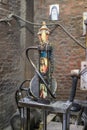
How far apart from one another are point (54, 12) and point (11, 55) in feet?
3.23

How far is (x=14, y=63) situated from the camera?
3.45 m

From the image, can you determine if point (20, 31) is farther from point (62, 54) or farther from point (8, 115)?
point (8, 115)

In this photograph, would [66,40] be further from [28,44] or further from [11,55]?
[11,55]

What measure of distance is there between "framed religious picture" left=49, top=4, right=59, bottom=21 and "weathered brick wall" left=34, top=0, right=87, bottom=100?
0.05 metres

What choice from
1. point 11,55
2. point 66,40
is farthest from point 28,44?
point 66,40

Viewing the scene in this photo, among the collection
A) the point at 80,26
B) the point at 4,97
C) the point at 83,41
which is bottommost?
the point at 4,97

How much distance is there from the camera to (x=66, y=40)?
12.0ft

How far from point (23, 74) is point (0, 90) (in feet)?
2.28

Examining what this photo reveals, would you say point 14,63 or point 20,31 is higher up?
point 20,31

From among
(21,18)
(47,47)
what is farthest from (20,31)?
(47,47)

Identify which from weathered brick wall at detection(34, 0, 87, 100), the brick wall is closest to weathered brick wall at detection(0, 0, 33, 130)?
the brick wall

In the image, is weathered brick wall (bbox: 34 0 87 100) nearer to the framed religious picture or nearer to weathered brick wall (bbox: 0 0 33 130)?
the framed religious picture

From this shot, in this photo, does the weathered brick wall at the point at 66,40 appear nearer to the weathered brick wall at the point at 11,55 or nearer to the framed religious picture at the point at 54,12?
the framed religious picture at the point at 54,12

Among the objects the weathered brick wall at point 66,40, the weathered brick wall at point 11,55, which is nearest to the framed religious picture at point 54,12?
the weathered brick wall at point 66,40
